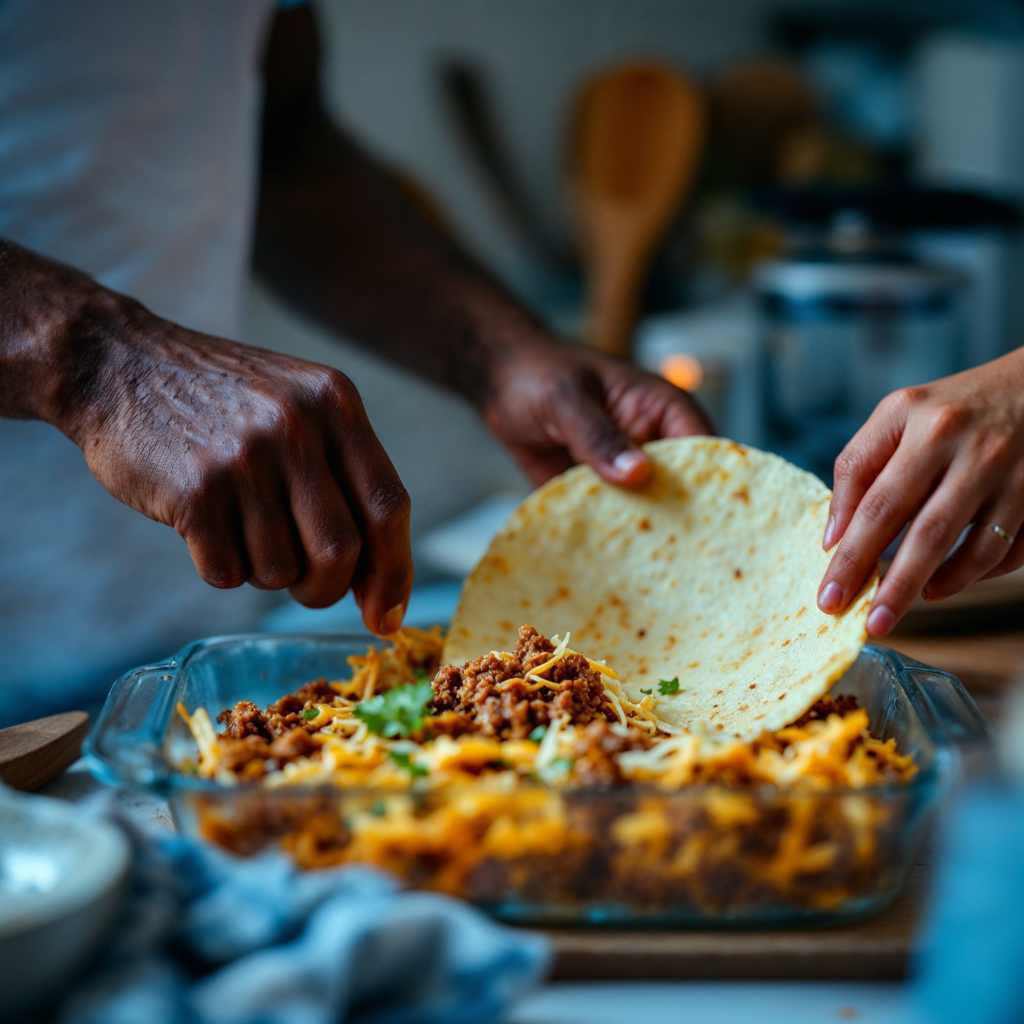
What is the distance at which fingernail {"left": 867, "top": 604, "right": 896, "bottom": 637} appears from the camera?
1.13 meters

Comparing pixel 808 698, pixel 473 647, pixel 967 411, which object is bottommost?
pixel 473 647

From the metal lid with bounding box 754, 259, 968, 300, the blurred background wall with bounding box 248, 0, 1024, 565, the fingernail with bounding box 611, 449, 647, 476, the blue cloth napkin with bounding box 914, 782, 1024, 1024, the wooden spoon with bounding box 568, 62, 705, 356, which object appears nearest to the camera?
the blue cloth napkin with bounding box 914, 782, 1024, 1024

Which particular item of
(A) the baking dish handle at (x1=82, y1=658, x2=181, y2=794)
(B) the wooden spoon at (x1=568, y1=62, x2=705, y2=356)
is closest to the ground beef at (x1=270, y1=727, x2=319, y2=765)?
(A) the baking dish handle at (x1=82, y1=658, x2=181, y2=794)

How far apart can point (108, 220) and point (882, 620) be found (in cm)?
152

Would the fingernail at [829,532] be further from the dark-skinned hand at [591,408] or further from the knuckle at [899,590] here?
the dark-skinned hand at [591,408]

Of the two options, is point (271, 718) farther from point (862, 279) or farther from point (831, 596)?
point (862, 279)

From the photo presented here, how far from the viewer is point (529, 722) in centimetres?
112

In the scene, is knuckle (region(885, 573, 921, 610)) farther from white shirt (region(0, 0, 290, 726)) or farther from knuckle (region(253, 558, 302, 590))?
white shirt (region(0, 0, 290, 726))

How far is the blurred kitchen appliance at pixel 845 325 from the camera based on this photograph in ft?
9.89

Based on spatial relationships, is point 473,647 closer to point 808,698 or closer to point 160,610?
point 808,698

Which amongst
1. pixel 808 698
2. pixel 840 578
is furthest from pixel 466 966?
pixel 840 578

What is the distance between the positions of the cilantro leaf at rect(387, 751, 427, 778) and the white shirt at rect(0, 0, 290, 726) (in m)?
1.16

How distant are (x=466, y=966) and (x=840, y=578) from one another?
0.68m

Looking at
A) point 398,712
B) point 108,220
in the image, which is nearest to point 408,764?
point 398,712
